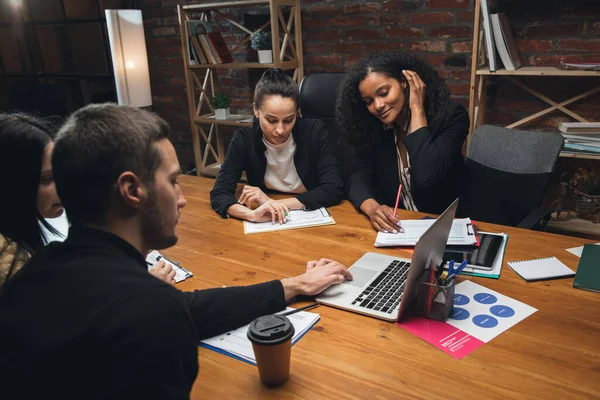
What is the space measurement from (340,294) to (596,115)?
1986 mm

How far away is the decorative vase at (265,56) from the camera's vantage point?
2.95 m

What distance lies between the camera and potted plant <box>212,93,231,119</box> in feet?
10.6

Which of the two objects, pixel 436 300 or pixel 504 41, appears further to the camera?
pixel 504 41

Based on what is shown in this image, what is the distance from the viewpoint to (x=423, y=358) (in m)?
0.95

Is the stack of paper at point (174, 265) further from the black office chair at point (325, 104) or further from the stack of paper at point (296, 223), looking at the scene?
the black office chair at point (325, 104)

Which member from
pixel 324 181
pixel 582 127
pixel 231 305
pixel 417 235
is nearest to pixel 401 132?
pixel 324 181

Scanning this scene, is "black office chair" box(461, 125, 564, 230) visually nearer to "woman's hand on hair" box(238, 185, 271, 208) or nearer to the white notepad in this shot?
the white notepad

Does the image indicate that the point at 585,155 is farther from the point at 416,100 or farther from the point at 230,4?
the point at 230,4

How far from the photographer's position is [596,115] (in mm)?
2428

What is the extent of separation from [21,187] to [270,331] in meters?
0.69

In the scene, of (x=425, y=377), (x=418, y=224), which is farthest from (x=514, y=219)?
(x=425, y=377)

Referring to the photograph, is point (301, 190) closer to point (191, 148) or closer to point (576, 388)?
point (576, 388)

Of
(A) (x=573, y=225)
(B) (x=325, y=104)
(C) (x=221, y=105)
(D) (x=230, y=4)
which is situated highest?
(D) (x=230, y=4)

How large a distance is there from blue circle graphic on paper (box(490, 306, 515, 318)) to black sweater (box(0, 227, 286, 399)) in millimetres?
722
